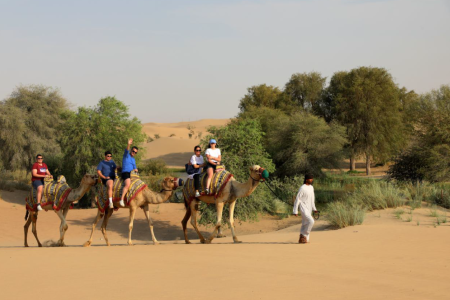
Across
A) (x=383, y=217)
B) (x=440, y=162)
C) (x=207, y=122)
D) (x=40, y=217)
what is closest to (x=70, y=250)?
(x=383, y=217)

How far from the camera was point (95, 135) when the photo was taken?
31953 millimetres

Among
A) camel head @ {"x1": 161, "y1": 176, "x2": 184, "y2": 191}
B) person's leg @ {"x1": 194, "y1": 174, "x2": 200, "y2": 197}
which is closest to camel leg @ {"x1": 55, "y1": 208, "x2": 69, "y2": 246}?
camel head @ {"x1": 161, "y1": 176, "x2": 184, "y2": 191}

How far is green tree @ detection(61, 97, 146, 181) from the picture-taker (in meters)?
31.6

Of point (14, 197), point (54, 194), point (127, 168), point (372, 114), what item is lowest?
point (14, 197)

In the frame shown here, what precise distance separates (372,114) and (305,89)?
36.1 feet

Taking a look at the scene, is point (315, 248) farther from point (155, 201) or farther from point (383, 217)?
point (383, 217)

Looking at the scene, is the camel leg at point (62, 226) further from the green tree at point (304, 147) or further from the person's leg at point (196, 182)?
the green tree at point (304, 147)

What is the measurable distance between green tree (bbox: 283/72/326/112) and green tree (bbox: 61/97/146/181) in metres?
24.6

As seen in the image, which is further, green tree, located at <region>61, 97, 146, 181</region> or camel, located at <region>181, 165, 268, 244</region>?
green tree, located at <region>61, 97, 146, 181</region>

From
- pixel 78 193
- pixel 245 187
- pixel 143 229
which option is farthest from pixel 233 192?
pixel 143 229

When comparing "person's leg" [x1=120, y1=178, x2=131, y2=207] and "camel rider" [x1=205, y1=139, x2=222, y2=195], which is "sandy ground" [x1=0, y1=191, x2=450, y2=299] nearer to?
"person's leg" [x1=120, y1=178, x2=131, y2=207]

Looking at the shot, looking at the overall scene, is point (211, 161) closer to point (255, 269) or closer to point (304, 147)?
point (255, 269)

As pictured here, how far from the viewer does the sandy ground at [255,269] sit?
776 centimetres

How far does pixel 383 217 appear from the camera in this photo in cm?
1744
